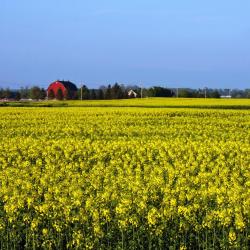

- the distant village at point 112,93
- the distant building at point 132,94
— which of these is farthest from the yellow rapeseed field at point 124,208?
the distant building at point 132,94

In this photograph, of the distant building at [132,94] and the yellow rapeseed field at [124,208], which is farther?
the distant building at [132,94]

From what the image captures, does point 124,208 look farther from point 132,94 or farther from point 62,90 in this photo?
point 62,90

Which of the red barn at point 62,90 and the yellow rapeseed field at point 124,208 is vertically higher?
the red barn at point 62,90

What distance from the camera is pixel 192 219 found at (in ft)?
27.9

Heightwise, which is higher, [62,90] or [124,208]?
[62,90]

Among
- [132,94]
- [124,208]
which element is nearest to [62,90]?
[132,94]

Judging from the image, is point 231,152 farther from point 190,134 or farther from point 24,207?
point 24,207

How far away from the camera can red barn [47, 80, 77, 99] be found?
106 metres

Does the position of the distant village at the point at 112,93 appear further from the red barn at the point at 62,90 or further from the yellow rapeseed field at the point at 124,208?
the yellow rapeseed field at the point at 124,208

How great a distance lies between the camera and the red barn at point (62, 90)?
106 metres

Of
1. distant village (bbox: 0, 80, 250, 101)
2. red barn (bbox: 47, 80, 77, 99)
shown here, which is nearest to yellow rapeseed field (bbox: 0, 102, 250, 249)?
distant village (bbox: 0, 80, 250, 101)

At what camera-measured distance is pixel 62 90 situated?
115m

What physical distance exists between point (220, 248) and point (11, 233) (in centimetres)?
300

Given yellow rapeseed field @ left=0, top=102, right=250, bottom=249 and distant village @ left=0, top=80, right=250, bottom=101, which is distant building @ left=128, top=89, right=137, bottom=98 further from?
yellow rapeseed field @ left=0, top=102, right=250, bottom=249
